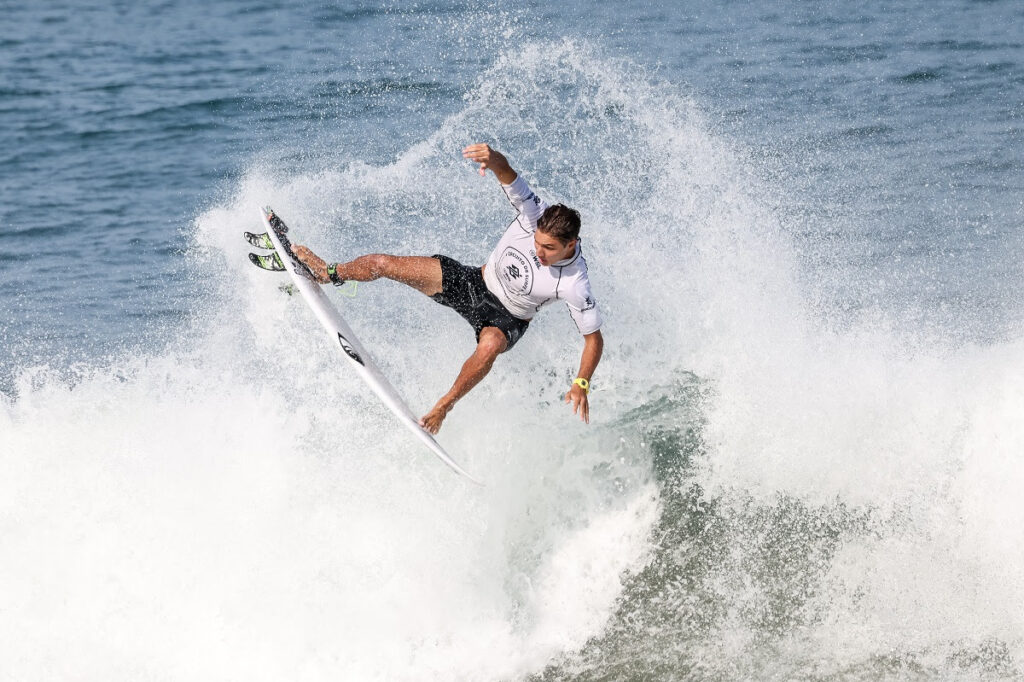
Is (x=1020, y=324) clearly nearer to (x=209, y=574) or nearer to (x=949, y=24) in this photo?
(x=209, y=574)

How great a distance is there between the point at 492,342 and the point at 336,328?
1.18m

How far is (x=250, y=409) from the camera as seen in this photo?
839 centimetres

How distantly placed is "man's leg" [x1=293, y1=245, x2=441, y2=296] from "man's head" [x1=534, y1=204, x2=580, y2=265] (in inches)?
43.2

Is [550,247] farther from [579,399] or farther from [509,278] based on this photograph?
[579,399]

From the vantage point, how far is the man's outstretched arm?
20.9 ft

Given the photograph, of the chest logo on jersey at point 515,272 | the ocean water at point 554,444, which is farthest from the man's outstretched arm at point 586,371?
the ocean water at point 554,444

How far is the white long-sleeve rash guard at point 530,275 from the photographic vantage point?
22.0 ft

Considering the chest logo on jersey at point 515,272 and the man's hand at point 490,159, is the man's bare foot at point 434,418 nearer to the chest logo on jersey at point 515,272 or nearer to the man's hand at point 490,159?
the chest logo on jersey at point 515,272

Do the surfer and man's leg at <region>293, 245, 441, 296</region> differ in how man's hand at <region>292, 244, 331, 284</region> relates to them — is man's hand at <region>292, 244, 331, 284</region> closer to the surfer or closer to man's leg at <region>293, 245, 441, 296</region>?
the surfer

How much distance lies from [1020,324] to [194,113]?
1380cm

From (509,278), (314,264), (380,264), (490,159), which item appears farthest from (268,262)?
(490,159)

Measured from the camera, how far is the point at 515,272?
6.90 metres

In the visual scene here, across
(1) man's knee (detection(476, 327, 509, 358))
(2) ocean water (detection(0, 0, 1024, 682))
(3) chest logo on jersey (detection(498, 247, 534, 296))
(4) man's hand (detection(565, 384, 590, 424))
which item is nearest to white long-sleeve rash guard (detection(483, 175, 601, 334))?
(3) chest logo on jersey (detection(498, 247, 534, 296))

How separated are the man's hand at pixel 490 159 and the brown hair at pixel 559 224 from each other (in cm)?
50
